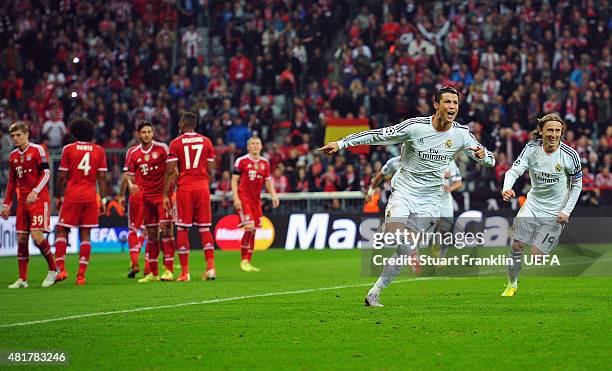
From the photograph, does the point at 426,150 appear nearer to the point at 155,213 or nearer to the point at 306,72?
the point at 155,213

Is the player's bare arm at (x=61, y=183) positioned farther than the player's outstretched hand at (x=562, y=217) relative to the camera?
Yes

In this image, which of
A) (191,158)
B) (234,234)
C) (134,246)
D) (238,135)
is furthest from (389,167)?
(238,135)

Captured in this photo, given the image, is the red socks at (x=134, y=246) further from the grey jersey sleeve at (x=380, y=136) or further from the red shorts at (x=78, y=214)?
the grey jersey sleeve at (x=380, y=136)

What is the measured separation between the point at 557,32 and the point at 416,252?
15426 mm

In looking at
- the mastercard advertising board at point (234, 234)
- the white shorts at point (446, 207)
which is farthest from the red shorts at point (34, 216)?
the mastercard advertising board at point (234, 234)

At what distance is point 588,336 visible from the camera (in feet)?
30.0

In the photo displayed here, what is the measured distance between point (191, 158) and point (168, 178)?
1.82ft

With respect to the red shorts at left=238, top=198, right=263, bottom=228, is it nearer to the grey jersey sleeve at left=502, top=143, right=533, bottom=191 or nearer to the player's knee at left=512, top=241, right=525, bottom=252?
the player's knee at left=512, top=241, right=525, bottom=252

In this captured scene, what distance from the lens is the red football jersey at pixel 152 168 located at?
54.5 ft

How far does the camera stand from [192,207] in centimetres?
1631

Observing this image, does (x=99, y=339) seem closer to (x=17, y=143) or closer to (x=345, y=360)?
(x=345, y=360)

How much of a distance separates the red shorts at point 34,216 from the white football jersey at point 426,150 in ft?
20.8

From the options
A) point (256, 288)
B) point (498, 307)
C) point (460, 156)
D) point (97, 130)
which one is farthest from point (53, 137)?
point (498, 307)

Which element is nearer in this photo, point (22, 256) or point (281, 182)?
point (22, 256)
